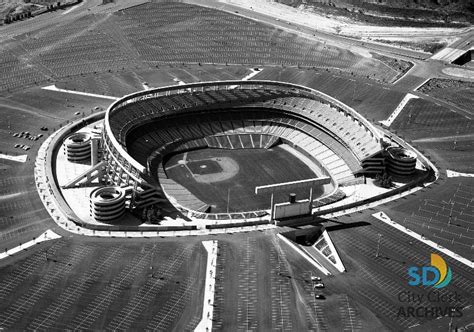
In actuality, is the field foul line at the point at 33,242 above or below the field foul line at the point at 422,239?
above

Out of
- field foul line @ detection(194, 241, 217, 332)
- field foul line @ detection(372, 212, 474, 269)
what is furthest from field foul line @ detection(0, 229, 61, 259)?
field foul line @ detection(372, 212, 474, 269)

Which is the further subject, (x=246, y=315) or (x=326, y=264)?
(x=326, y=264)

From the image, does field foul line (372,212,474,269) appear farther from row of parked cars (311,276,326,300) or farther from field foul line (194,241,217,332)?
field foul line (194,241,217,332)

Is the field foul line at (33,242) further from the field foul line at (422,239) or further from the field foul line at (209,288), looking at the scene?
the field foul line at (422,239)

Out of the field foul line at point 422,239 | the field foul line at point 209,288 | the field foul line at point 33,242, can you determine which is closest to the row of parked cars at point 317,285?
the field foul line at point 209,288

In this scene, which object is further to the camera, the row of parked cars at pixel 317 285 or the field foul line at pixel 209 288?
the row of parked cars at pixel 317 285

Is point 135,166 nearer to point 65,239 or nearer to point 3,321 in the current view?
point 65,239

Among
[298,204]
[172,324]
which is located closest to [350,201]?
[298,204]
